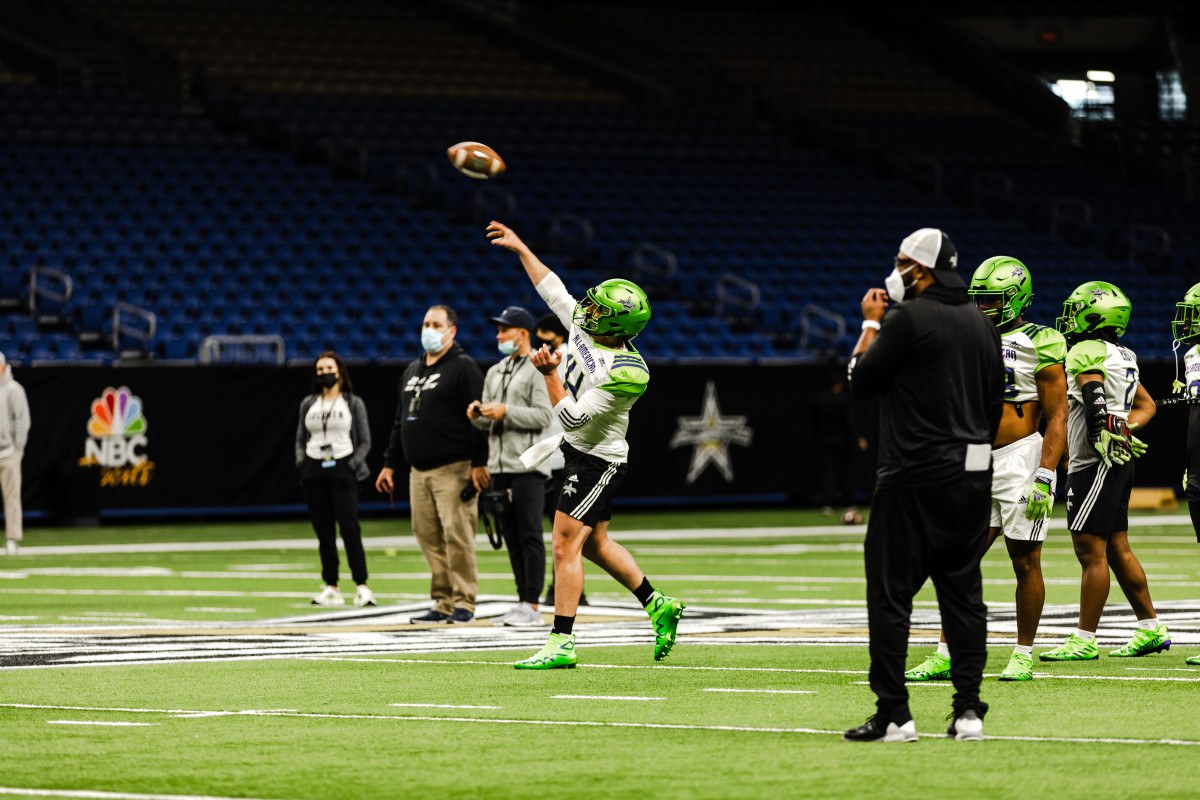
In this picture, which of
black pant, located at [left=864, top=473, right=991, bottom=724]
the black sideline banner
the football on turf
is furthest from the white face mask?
the black sideline banner

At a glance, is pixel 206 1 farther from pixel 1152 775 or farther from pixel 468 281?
pixel 1152 775

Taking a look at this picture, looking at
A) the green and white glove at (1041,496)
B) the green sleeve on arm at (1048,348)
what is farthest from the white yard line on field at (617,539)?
the green and white glove at (1041,496)

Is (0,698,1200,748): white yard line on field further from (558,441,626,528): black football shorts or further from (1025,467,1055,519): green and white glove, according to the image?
(558,441,626,528): black football shorts

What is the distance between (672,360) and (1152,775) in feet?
72.9

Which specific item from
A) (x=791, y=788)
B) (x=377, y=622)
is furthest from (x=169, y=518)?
(x=791, y=788)

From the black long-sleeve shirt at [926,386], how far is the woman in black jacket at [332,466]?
822cm

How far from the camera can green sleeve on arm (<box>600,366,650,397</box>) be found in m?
10.7

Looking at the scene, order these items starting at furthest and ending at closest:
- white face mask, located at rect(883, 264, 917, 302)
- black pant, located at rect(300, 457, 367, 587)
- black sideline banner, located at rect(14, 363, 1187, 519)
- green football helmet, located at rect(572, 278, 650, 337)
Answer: black sideline banner, located at rect(14, 363, 1187, 519) < black pant, located at rect(300, 457, 367, 587) < green football helmet, located at rect(572, 278, 650, 337) < white face mask, located at rect(883, 264, 917, 302)

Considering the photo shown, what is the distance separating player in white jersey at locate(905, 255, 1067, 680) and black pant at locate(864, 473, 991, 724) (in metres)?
2.15

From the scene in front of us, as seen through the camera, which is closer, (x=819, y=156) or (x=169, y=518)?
(x=169, y=518)

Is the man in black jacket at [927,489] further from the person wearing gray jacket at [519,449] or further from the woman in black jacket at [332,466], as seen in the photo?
the woman in black jacket at [332,466]

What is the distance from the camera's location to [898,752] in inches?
292

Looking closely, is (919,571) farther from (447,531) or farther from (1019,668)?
(447,531)

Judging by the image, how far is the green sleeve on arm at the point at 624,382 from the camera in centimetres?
1073
